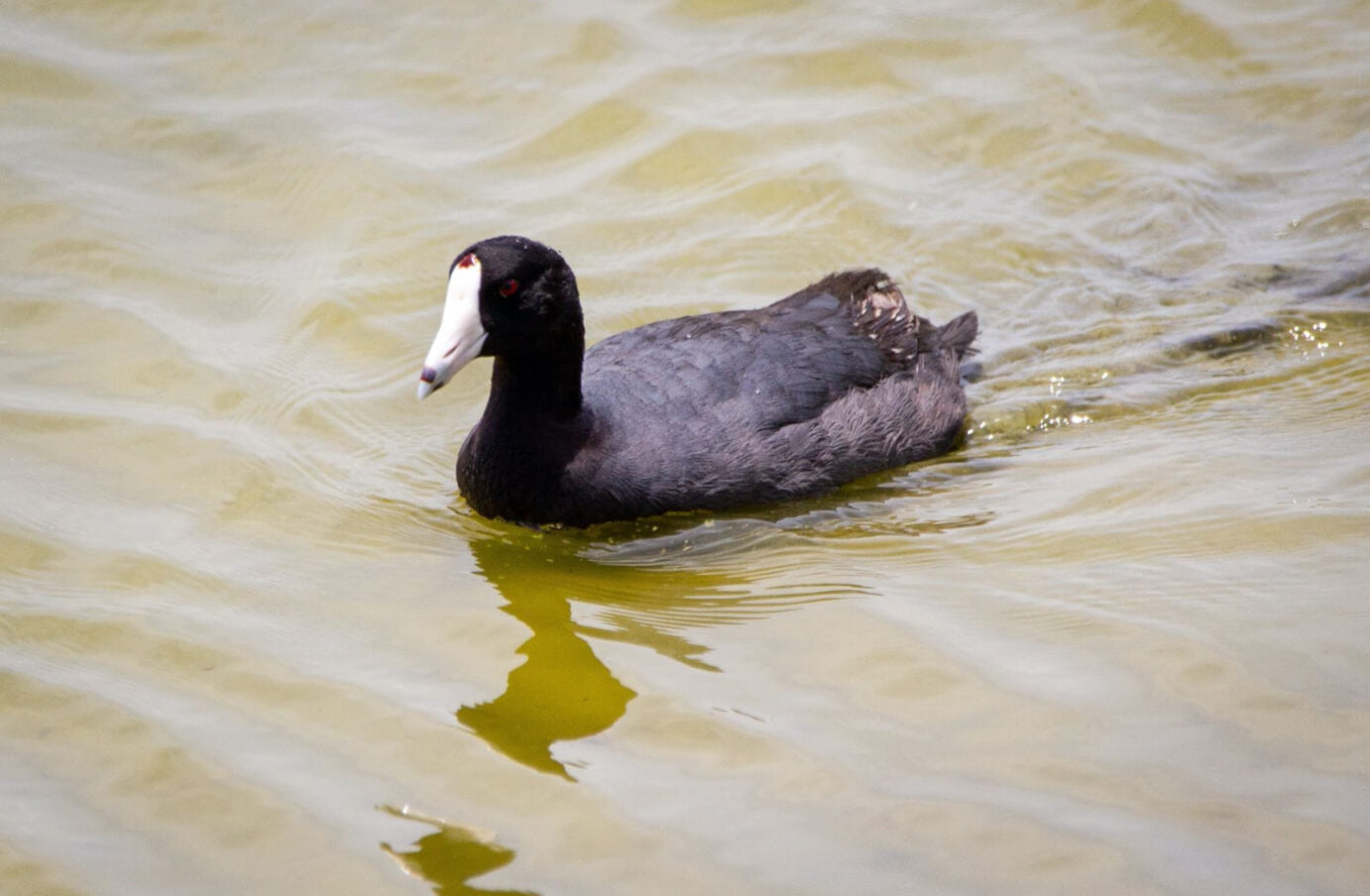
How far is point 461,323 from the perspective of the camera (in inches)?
178

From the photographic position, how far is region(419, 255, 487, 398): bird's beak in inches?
176

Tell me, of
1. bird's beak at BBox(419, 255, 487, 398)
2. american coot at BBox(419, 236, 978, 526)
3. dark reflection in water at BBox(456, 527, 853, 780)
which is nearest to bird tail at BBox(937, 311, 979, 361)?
american coot at BBox(419, 236, 978, 526)

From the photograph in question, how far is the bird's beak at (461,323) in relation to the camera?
14.7 ft

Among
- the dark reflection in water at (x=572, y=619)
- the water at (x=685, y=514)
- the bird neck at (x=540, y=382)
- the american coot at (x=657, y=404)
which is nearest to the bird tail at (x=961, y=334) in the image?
the water at (x=685, y=514)

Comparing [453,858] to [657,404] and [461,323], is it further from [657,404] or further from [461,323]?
[657,404]

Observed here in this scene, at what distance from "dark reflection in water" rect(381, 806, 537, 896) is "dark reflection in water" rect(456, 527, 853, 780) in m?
0.29

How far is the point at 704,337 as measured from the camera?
5297 millimetres

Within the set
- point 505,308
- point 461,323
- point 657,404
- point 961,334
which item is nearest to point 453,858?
point 461,323

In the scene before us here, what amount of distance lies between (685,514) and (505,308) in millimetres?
874

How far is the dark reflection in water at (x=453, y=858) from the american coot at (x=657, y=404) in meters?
1.48

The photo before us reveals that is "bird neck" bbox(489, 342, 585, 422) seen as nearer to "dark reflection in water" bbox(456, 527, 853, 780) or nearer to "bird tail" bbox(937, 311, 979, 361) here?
"dark reflection in water" bbox(456, 527, 853, 780)

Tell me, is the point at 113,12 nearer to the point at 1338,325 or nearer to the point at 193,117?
the point at 193,117

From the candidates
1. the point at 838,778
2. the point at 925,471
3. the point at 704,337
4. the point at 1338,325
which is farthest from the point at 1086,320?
the point at 838,778

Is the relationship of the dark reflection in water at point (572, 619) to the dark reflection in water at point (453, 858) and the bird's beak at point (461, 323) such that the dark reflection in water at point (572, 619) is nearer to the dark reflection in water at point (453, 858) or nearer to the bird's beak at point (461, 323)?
the dark reflection in water at point (453, 858)
